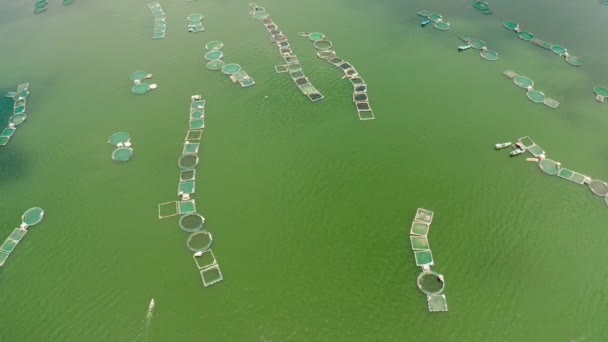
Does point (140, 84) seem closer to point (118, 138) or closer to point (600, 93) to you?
point (118, 138)

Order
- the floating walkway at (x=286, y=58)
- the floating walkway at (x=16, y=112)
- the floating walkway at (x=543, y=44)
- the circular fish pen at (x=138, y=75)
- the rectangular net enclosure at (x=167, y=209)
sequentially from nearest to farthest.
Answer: the rectangular net enclosure at (x=167, y=209)
the floating walkway at (x=16, y=112)
the floating walkway at (x=286, y=58)
the circular fish pen at (x=138, y=75)
the floating walkway at (x=543, y=44)

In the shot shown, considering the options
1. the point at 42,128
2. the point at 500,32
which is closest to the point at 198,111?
the point at 42,128

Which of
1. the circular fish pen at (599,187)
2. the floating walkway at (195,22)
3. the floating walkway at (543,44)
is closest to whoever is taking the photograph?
the circular fish pen at (599,187)

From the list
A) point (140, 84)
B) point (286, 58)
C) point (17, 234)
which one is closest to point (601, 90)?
point (286, 58)

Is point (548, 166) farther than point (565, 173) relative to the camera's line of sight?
Yes

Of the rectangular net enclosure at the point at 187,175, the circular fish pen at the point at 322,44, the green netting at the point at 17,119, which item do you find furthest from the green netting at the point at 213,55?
the green netting at the point at 17,119

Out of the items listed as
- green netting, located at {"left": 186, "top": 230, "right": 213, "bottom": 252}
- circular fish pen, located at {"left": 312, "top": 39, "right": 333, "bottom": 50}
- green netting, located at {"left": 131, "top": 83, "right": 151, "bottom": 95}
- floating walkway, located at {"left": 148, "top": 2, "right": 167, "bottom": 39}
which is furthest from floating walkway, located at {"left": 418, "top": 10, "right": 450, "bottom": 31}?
green netting, located at {"left": 186, "top": 230, "right": 213, "bottom": 252}

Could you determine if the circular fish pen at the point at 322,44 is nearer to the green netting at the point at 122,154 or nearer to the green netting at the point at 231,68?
the green netting at the point at 231,68

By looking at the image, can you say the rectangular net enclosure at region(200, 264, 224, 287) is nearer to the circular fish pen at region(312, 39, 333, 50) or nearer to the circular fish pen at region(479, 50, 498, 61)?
the circular fish pen at region(312, 39, 333, 50)
